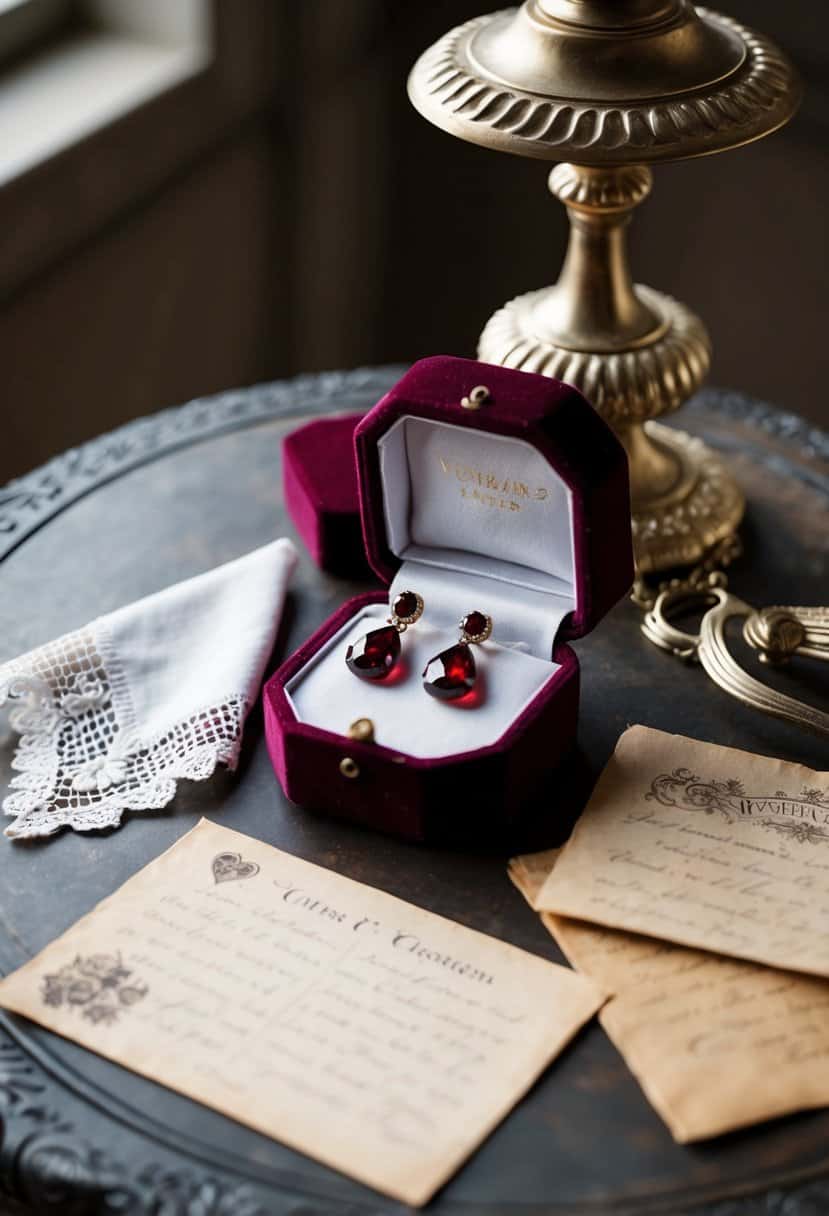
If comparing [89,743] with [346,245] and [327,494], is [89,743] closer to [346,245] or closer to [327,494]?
[327,494]

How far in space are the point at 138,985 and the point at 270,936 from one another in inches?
4.0

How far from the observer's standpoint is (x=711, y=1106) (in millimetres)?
911

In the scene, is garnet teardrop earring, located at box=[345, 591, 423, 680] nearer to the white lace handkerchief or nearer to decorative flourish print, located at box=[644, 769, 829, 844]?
the white lace handkerchief

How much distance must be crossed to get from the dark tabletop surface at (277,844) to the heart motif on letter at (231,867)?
3cm

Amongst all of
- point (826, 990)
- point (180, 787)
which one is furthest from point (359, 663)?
point (826, 990)

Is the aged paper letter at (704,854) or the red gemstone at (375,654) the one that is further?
the red gemstone at (375,654)

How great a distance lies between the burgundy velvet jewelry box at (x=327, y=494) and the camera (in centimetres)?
138

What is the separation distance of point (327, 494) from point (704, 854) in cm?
53

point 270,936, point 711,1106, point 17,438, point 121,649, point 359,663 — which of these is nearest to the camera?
point 711,1106

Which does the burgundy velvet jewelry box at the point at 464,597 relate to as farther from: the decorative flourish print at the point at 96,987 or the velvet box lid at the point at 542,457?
the decorative flourish print at the point at 96,987

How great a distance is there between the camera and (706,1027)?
3.17 feet

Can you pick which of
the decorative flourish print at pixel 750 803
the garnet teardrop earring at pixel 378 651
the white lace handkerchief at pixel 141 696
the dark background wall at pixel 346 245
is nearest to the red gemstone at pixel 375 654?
the garnet teardrop earring at pixel 378 651

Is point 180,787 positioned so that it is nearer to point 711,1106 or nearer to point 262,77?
point 711,1106

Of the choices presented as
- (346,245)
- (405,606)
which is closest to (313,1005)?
(405,606)
